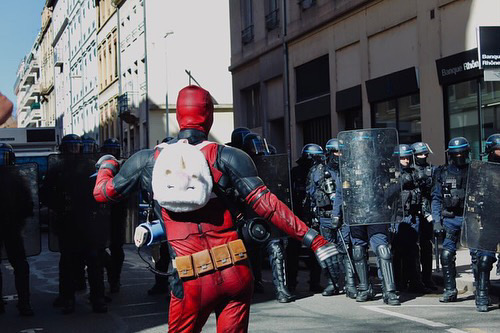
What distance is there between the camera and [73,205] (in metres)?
10.0

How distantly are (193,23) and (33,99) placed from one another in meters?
68.4

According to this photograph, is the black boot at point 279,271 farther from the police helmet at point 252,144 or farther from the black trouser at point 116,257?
the black trouser at point 116,257

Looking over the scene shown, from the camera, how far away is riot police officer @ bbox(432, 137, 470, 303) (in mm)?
9695

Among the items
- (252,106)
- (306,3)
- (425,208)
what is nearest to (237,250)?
(425,208)

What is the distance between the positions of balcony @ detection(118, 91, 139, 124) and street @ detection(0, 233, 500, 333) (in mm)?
36844

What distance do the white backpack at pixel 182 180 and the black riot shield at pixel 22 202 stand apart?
5.74 metres

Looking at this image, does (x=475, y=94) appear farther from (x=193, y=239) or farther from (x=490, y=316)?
(x=193, y=239)

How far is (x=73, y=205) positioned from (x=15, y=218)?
0.64 metres

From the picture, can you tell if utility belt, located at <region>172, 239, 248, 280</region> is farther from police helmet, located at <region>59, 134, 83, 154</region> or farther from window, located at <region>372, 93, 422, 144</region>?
window, located at <region>372, 93, 422, 144</region>

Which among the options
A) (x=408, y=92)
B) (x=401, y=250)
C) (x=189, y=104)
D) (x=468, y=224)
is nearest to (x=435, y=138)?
(x=408, y=92)

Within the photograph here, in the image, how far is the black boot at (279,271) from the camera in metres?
10.3

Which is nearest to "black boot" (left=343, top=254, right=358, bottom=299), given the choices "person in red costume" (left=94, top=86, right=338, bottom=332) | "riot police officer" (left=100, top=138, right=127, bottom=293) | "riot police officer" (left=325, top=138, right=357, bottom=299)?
"riot police officer" (left=325, top=138, right=357, bottom=299)

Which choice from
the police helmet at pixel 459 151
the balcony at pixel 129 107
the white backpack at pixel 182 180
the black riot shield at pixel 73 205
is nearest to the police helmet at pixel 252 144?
the black riot shield at pixel 73 205

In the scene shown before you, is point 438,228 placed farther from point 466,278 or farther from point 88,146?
point 88,146
